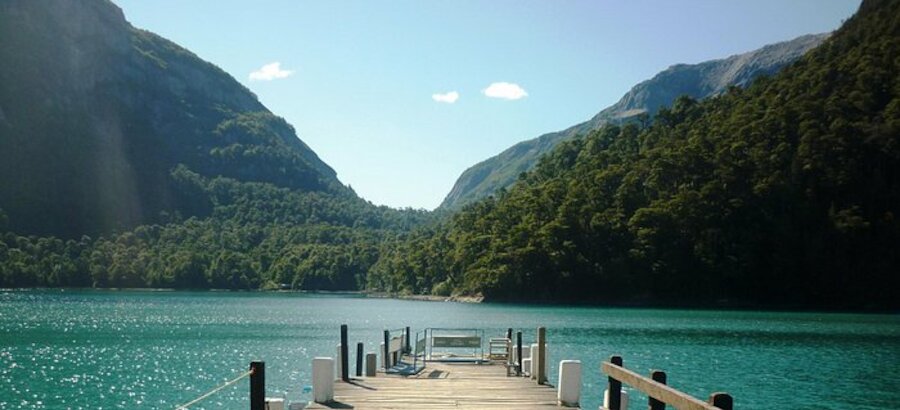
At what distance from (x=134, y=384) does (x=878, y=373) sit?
35.0 meters

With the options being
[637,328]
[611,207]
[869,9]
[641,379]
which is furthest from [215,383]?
[869,9]

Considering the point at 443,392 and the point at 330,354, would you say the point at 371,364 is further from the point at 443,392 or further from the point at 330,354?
the point at 330,354

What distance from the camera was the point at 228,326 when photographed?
77.7 m

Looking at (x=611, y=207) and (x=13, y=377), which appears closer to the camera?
(x=13, y=377)

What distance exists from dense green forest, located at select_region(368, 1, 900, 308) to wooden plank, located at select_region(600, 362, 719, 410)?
124 m

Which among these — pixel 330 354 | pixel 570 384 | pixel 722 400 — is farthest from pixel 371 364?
pixel 330 354

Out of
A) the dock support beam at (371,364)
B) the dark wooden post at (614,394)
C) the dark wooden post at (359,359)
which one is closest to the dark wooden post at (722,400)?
the dark wooden post at (614,394)

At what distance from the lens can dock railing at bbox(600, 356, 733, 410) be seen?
875 centimetres

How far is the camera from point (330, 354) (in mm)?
50250

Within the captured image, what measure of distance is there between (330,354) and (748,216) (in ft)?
333

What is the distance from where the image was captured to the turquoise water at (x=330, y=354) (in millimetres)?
32969

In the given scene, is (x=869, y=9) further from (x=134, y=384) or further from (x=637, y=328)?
(x=134, y=384)

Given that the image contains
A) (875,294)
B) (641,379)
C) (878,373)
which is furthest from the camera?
(875,294)

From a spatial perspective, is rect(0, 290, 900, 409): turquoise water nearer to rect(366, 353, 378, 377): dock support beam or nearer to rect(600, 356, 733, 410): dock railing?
rect(366, 353, 378, 377): dock support beam
